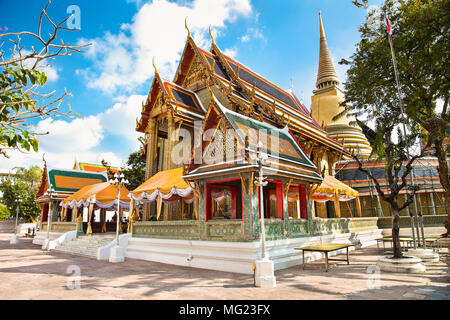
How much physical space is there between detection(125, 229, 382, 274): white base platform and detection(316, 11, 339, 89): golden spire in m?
27.9

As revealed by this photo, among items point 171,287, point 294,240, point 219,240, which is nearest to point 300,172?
point 294,240

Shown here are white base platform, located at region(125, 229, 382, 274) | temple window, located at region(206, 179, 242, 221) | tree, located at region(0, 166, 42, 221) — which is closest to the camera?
white base platform, located at region(125, 229, 382, 274)

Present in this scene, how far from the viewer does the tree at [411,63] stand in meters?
9.48

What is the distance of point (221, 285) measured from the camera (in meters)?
6.67

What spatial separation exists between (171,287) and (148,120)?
12181 mm

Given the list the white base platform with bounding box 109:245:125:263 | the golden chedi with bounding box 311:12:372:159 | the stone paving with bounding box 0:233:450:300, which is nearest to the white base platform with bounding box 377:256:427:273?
the stone paving with bounding box 0:233:450:300

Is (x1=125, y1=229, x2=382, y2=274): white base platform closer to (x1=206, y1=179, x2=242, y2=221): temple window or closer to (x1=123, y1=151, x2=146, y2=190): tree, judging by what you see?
(x1=206, y1=179, x2=242, y2=221): temple window

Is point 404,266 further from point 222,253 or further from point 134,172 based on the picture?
point 134,172

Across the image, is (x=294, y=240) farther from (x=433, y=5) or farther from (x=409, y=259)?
(x=433, y=5)

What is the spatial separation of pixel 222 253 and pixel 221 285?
2.13 meters

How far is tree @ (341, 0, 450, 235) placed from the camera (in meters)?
9.48

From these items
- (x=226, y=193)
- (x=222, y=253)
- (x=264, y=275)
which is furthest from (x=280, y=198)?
(x=264, y=275)

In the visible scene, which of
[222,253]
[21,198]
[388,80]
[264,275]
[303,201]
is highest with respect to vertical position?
[388,80]
